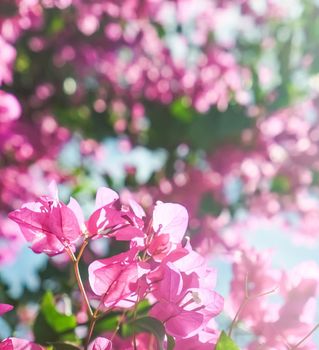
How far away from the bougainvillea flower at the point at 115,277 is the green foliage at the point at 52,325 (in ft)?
0.99

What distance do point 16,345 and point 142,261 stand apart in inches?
4.6

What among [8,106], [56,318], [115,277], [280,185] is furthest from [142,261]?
[280,185]

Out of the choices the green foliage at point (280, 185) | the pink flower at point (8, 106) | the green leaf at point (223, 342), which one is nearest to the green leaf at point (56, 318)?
the green leaf at point (223, 342)

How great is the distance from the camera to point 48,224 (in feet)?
1.79

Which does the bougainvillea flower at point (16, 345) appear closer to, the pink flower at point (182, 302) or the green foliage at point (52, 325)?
the pink flower at point (182, 302)

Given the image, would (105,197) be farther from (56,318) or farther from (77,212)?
(56,318)

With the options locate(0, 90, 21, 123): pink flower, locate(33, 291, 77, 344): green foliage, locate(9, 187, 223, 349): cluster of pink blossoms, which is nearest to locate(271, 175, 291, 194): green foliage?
locate(0, 90, 21, 123): pink flower

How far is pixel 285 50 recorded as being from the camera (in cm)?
225

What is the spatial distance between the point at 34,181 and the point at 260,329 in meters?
1.75

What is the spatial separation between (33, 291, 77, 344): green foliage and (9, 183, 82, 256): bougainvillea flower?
0.29 meters

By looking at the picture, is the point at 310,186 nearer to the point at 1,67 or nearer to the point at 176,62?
the point at 176,62

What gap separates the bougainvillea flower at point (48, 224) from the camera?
543mm

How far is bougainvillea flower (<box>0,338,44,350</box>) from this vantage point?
49 cm

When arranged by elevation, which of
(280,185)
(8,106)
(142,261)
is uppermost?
(142,261)
